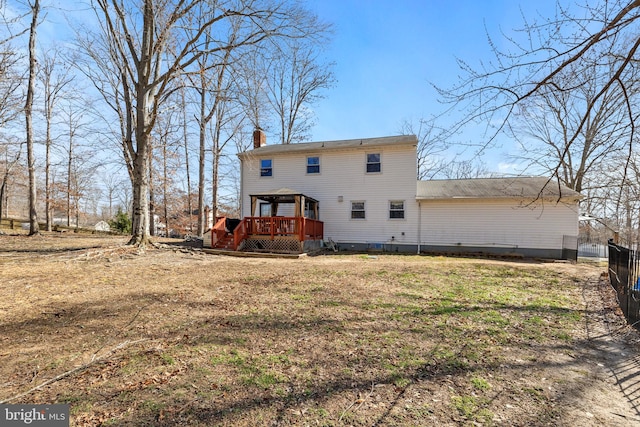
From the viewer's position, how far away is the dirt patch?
243cm

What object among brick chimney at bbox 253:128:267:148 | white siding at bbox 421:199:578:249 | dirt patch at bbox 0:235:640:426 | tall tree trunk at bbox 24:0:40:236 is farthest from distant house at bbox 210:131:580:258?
tall tree trunk at bbox 24:0:40:236

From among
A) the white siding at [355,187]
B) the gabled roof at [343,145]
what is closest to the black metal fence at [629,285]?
the white siding at [355,187]

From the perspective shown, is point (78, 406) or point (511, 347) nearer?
point (78, 406)

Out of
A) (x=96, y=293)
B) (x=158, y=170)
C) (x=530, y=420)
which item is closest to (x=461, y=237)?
(x=530, y=420)

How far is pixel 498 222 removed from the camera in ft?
46.8

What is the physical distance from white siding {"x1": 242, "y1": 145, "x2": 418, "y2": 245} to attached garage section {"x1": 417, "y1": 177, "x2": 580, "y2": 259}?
1020mm

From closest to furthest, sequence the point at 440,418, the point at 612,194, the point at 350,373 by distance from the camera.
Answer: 1. the point at 440,418
2. the point at 350,373
3. the point at 612,194

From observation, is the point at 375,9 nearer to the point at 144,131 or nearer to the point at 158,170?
the point at 144,131

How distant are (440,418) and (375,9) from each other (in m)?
6.68

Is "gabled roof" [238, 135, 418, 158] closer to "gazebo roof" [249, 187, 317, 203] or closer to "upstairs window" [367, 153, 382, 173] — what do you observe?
"upstairs window" [367, 153, 382, 173]

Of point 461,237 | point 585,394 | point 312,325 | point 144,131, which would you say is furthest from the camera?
point 461,237

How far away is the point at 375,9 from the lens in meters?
5.76

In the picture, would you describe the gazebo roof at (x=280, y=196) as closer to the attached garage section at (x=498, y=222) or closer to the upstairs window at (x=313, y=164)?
the upstairs window at (x=313, y=164)

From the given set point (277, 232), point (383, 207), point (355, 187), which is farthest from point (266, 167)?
point (383, 207)
